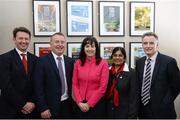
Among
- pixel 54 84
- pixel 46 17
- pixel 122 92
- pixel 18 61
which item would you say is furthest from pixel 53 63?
pixel 46 17

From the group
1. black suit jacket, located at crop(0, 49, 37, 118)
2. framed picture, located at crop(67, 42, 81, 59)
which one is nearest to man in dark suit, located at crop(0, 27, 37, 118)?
black suit jacket, located at crop(0, 49, 37, 118)

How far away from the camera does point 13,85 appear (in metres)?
2.67

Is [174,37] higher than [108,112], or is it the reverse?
[174,37]

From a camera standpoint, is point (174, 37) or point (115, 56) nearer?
point (115, 56)

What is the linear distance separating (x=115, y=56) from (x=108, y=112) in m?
0.62

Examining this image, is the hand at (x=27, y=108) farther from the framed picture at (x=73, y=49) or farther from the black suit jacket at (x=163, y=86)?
the black suit jacket at (x=163, y=86)

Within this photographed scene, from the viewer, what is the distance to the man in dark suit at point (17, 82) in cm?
263

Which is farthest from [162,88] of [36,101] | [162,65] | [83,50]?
[36,101]

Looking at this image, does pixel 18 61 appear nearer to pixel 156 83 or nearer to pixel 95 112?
pixel 95 112

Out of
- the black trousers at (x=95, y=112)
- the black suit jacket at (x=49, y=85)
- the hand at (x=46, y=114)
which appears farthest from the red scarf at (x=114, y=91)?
the hand at (x=46, y=114)

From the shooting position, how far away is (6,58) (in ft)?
8.84

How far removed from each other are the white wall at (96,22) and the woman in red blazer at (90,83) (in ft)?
2.79

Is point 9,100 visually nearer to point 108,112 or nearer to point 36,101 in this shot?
point 36,101

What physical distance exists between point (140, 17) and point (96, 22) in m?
0.65
